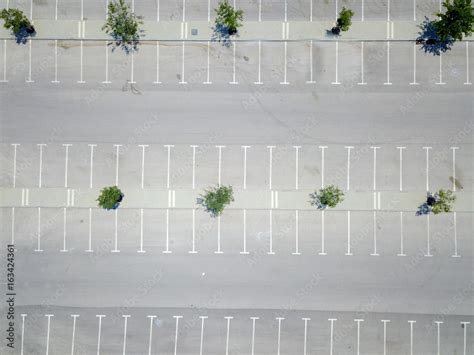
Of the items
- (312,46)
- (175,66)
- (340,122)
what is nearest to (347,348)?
(340,122)

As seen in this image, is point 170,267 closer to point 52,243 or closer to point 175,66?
point 52,243

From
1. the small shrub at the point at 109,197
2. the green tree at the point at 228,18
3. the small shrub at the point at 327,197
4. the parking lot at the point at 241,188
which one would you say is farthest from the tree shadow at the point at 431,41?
the small shrub at the point at 109,197

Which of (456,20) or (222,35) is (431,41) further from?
(222,35)

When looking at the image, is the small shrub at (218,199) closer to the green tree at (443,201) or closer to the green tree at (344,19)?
the green tree at (344,19)

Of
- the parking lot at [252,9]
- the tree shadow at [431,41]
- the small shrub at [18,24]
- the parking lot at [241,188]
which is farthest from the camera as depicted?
the parking lot at [252,9]

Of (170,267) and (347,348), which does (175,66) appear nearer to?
(170,267)

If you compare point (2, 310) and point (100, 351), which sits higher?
point (2, 310)

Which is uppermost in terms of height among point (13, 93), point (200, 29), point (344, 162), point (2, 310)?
point (200, 29)
